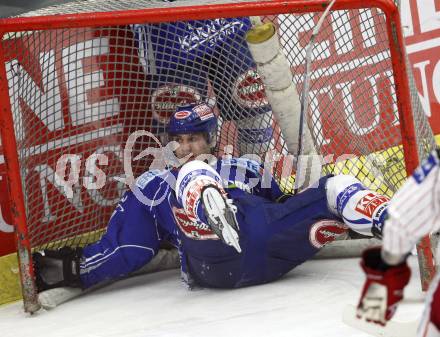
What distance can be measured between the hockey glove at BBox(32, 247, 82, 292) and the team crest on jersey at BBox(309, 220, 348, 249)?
0.79m

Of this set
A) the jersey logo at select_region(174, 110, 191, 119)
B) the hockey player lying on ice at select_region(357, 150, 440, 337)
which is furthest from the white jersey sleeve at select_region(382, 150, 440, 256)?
the jersey logo at select_region(174, 110, 191, 119)

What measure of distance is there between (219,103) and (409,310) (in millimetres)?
1110

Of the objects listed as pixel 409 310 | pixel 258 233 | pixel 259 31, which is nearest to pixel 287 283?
pixel 258 233

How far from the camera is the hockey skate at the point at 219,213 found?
2.93 metres

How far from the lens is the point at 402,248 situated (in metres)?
1.93

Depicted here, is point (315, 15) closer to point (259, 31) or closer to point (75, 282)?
point (259, 31)

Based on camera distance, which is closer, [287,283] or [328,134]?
[287,283]

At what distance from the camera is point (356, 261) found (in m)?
3.64

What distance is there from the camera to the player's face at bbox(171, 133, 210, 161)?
11.6 feet

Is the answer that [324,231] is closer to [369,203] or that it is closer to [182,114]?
[369,203]

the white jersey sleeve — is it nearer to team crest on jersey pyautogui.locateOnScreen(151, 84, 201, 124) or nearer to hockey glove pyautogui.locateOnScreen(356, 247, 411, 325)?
hockey glove pyautogui.locateOnScreen(356, 247, 411, 325)

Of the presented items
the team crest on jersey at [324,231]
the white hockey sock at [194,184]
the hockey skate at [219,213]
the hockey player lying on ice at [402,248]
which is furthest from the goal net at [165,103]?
the hockey player lying on ice at [402,248]

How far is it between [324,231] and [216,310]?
17.3 inches

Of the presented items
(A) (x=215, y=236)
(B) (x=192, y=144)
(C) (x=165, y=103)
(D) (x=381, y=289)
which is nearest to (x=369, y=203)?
(A) (x=215, y=236)
